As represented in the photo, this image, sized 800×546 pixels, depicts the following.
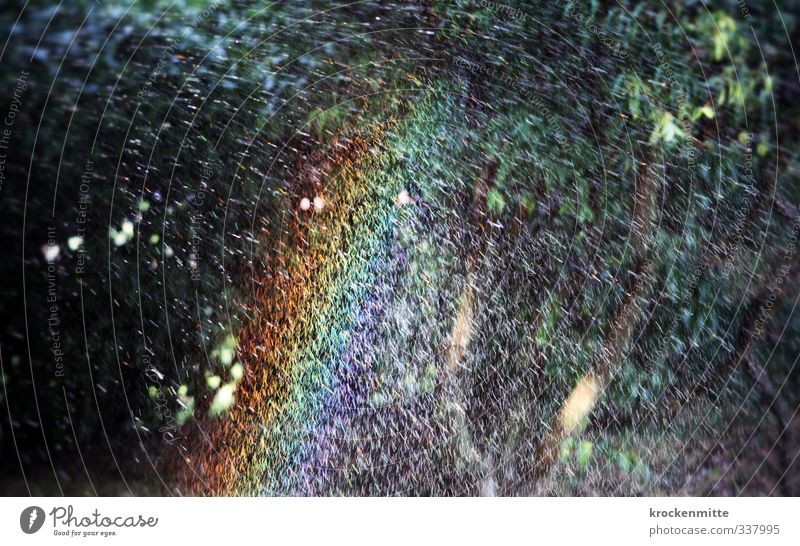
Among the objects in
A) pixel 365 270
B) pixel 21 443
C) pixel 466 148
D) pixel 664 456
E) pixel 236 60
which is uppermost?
pixel 236 60

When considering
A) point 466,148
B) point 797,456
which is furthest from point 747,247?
point 466,148

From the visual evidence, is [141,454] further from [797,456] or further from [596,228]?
[797,456]

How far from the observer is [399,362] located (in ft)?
5.46

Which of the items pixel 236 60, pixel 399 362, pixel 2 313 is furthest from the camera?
pixel 399 362

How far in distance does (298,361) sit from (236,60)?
1.91 ft

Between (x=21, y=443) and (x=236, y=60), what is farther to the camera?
(x=236, y=60)

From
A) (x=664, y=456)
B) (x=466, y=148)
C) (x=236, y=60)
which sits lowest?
(x=664, y=456)

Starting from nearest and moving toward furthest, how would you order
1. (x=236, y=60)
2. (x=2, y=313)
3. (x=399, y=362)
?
(x=2, y=313) → (x=236, y=60) → (x=399, y=362)

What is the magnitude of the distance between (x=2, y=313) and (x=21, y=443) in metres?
0.23

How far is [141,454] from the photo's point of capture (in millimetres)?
1497

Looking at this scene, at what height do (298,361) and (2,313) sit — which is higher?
(2,313)
